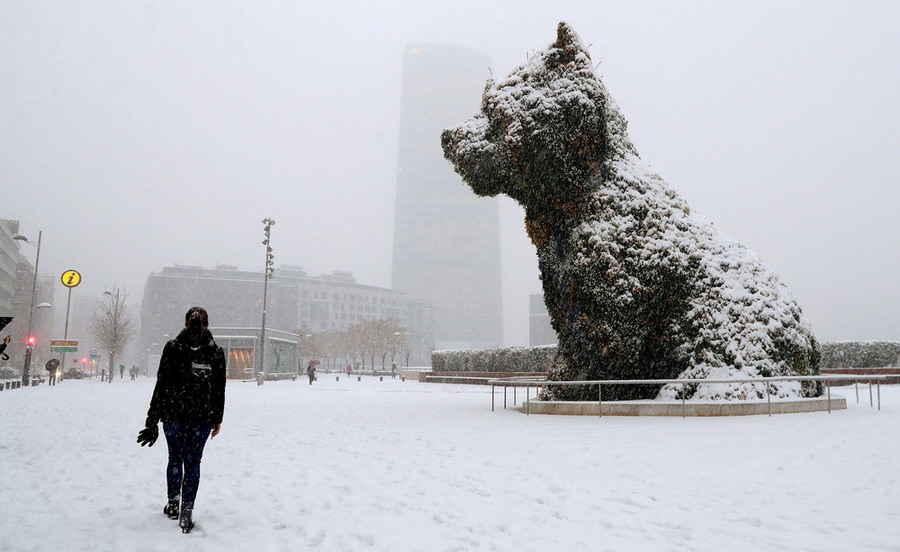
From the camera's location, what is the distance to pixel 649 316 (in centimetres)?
1211

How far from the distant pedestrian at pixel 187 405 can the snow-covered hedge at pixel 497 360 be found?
24.8m

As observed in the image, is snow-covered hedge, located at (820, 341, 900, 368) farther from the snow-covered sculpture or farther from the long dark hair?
the long dark hair

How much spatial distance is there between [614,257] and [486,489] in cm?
742

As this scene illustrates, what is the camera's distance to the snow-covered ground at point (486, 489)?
4422 millimetres

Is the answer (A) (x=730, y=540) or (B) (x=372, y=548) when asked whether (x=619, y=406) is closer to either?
(A) (x=730, y=540)

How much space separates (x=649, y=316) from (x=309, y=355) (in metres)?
81.8

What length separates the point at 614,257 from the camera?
40.2ft

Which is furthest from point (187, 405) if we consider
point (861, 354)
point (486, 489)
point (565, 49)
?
point (861, 354)

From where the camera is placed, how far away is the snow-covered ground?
4.42 metres

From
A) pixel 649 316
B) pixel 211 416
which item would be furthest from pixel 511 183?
pixel 211 416

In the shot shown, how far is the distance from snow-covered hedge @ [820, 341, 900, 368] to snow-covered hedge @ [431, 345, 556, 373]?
1266cm

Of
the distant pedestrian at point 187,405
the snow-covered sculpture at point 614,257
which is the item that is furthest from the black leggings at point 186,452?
the snow-covered sculpture at point 614,257

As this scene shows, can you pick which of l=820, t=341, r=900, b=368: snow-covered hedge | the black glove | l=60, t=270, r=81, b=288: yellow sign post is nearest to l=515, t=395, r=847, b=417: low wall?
the black glove

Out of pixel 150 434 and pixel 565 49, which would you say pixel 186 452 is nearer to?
pixel 150 434
